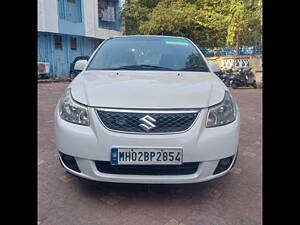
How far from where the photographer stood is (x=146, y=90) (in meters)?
2.18

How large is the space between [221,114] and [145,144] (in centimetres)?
69

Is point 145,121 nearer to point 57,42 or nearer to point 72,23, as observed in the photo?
point 57,42

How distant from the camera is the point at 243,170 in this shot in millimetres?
2910

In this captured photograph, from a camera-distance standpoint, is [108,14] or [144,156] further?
[108,14]

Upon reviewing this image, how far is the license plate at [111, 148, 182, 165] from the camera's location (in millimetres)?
1915

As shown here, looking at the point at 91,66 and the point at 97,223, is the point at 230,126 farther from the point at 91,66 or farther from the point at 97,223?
the point at 91,66

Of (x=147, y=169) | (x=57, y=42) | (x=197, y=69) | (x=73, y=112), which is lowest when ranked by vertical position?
(x=147, y=169)

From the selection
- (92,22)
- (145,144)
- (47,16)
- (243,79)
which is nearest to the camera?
(145,144)

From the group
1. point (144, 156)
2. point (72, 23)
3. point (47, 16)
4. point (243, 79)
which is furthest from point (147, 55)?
point (72, 23)

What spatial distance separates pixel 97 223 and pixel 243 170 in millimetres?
1722

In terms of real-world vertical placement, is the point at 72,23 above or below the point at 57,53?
above

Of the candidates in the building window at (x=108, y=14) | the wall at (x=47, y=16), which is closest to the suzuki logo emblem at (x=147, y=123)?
Result: the wall at (x=47, y=16)

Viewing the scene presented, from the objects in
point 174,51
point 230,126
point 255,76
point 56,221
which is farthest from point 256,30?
point 56,221

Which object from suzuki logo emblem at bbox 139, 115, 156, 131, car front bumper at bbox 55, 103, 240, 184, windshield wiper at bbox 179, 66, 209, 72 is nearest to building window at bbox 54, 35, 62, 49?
windshield wiper at bbox 179, 66, 209, 72
